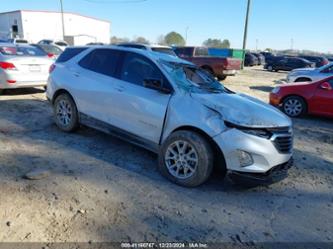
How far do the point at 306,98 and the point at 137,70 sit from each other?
584 cm

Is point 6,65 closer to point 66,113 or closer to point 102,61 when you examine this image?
point 66,113

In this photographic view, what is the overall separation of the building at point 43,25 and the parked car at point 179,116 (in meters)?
52.3

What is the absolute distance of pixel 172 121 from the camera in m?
4.14

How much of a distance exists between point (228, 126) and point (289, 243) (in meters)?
1.44

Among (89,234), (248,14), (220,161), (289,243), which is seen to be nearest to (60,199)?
(89,234)

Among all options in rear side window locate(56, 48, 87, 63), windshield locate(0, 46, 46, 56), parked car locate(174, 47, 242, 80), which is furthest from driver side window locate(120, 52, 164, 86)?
parked car locate(174, 47, 242, 80)

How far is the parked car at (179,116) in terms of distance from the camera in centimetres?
377

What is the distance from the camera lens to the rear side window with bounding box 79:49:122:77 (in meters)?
5.11

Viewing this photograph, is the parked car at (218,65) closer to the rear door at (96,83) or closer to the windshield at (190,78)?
the windshield at (190,78)

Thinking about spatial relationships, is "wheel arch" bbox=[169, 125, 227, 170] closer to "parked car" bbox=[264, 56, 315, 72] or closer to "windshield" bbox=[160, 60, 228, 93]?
"windshield" bbox=[160, 60, 228, 93]

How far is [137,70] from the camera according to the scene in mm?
4773

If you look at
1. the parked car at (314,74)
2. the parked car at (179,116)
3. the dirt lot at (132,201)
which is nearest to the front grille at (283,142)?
the parked car at (179,116)

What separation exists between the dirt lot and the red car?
3454mm

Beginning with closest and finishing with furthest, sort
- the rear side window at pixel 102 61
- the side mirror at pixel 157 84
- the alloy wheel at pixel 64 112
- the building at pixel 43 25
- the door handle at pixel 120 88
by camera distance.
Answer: the side mirror at pixel 157 84, the door handle at pixel 120 88, the rear side window at pixel 102 61, the alloy wheel at pixel 64 112, the building at pixel 43 25
